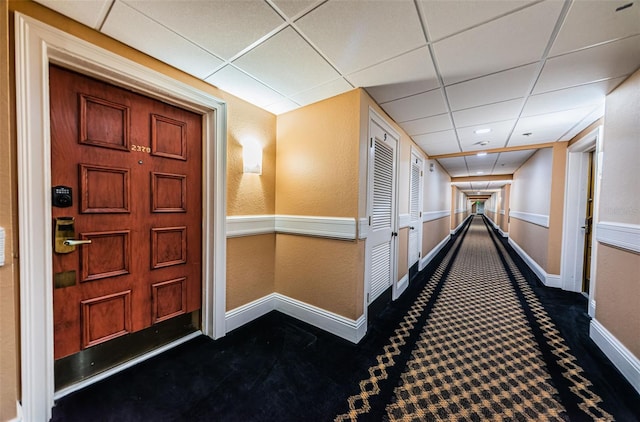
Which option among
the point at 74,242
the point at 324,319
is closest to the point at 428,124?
the point at 324,319

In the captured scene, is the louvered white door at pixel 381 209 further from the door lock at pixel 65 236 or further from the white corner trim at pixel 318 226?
the door lock at pixel 65 236

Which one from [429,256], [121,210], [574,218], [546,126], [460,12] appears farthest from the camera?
[429,256]

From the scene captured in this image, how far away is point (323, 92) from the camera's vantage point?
212cm

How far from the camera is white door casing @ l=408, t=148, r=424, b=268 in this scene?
147 inches

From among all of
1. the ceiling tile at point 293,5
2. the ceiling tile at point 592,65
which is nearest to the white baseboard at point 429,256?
the ceiling tile at point 592,65

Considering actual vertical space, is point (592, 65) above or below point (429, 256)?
above

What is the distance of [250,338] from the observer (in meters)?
2.11

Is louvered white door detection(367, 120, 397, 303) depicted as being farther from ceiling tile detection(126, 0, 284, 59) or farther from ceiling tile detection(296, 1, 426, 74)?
ceiling tile detection(126, 0, 284, 59)

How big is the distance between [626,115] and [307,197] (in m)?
2.73

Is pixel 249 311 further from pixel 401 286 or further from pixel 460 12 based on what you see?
pixel 460 12

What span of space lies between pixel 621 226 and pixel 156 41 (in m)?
3.68

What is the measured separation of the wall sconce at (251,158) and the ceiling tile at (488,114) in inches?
87.4

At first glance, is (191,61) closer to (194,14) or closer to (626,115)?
(194,14)

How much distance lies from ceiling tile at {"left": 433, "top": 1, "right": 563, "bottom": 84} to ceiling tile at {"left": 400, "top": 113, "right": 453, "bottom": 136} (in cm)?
92
